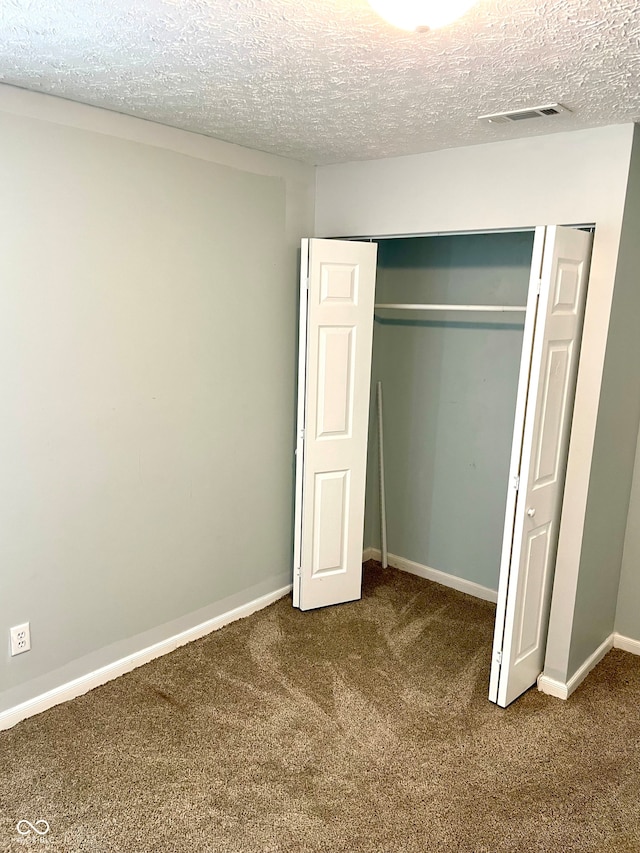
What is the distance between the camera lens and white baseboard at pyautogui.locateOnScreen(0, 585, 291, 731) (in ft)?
8.32

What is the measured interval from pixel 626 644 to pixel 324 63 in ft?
9.72

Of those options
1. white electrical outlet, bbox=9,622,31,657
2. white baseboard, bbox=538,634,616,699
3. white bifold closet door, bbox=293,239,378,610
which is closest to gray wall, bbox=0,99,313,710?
white electrical outlet, bbox=9,622,31,657

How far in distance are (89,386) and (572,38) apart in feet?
6.64

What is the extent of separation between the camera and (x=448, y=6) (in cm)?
122

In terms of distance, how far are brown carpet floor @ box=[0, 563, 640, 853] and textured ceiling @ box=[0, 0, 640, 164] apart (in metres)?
2.35

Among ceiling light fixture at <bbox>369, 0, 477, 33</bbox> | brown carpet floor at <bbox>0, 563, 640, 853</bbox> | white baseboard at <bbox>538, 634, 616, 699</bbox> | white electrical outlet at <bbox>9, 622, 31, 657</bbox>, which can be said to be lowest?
brown carpet floor at <bbox>0, 563, 640, 853</bbox>

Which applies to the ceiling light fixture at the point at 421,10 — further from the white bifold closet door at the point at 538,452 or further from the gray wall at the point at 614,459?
the gray wall at the point at 614,459

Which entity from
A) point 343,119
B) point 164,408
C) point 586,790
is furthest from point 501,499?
point 343,119

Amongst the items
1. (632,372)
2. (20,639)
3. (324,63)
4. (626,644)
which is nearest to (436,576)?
(626,644)

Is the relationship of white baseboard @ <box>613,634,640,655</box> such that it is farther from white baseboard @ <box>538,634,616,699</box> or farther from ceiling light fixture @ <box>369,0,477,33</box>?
ceiling light fixture @ <box>369,0,477,33</box>

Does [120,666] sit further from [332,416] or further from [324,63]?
[324,63]

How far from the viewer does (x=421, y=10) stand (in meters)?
1.24

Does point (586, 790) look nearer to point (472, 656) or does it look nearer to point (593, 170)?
point (472, 656)

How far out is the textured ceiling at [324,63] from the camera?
152cm
